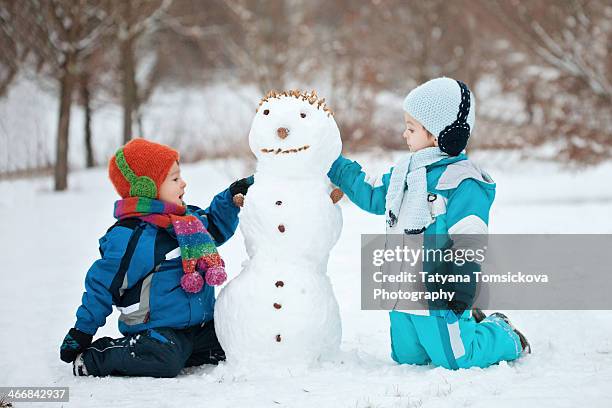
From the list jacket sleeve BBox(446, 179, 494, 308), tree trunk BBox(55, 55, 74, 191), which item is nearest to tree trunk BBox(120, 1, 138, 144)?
tree trunk BBox(55, 55, 74, 191)

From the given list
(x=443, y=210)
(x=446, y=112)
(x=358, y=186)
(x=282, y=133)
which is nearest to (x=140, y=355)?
(x=282, y=133)

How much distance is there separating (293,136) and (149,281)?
986 mm

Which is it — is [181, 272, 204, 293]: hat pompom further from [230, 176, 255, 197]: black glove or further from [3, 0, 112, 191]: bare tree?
[3, 0, 112, 191]: bare tree

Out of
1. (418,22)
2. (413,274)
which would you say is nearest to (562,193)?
(418,22)

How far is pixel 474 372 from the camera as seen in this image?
10.2ft

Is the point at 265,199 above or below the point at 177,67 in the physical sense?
below

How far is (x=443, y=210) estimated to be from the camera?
327 cm

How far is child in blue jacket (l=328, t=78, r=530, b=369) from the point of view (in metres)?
3.21

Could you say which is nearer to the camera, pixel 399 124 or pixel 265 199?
pixel 265 199

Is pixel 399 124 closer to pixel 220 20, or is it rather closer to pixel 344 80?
pixel 344 80

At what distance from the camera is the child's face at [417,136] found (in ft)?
11.2

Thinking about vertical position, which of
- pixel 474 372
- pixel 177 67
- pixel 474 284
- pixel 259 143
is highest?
pixel 177 67

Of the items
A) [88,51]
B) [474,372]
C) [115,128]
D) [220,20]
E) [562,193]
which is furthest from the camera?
[115,128]

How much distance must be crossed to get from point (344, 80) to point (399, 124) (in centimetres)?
253
